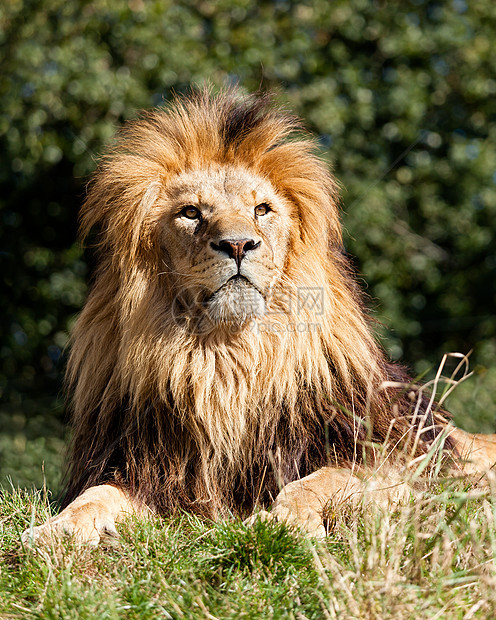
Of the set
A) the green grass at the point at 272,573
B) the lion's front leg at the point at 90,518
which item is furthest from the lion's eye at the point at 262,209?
the green grass at the point at 272,573

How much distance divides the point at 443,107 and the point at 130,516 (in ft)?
23.1

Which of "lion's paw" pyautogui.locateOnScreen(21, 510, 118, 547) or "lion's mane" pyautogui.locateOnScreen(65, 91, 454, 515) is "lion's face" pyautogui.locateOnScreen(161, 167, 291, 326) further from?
"lion's paw" pyautogui.locateOnScreen(21, 510, 118, 547)

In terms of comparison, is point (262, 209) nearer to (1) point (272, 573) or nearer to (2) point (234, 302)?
(2) point (234, 302)

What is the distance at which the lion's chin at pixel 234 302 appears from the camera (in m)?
3.39

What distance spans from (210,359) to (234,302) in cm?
28

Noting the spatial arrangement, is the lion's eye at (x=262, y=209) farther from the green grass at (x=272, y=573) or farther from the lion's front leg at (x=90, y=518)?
the green grass at (x=272, y=573)

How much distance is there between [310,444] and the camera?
343 centimetres

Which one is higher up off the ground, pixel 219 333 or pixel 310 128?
pixel 310 128

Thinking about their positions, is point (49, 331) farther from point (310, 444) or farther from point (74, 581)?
point (74, 581)

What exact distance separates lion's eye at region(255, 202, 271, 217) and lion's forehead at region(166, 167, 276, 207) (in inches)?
0.9

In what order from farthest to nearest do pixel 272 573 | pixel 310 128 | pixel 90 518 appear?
1. pixel 310 128
2. pixel 90 518
3. pixel 272 573

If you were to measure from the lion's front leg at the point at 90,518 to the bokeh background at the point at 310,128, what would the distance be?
382 cm

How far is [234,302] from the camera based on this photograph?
11.1 ft

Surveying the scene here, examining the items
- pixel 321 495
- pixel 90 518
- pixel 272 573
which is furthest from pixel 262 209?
pixel 272 573
